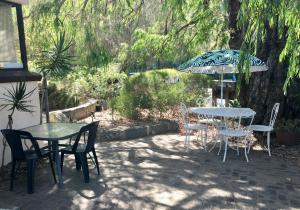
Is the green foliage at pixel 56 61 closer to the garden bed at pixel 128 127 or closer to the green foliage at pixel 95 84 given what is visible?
the garden bed at pixel 128 127

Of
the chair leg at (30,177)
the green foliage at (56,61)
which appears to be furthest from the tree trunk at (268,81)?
the chair leg at (30,177)

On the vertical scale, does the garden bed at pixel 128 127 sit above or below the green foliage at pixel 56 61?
below

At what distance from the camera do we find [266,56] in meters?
7.39

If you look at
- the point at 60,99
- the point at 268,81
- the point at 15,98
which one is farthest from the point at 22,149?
Answer: the point at 60,99

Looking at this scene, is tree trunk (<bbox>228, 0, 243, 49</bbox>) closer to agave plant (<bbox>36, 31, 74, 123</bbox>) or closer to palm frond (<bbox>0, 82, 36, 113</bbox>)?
agave plant (<bbox>36, 31, 74, 123</bbox>)

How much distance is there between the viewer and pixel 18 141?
177 inches

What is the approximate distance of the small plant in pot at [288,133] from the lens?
6.99 m

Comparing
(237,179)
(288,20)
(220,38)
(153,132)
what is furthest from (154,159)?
(220,38)

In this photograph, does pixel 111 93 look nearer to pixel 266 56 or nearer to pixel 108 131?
pixel 108 131

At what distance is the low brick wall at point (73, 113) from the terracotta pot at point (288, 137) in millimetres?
5476

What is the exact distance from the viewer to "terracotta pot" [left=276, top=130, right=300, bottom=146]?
22.9 feet

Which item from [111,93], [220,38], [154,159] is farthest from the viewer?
[111,93]

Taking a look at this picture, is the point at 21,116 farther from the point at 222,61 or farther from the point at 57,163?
the point at 222,61

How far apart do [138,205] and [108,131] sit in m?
4.07
